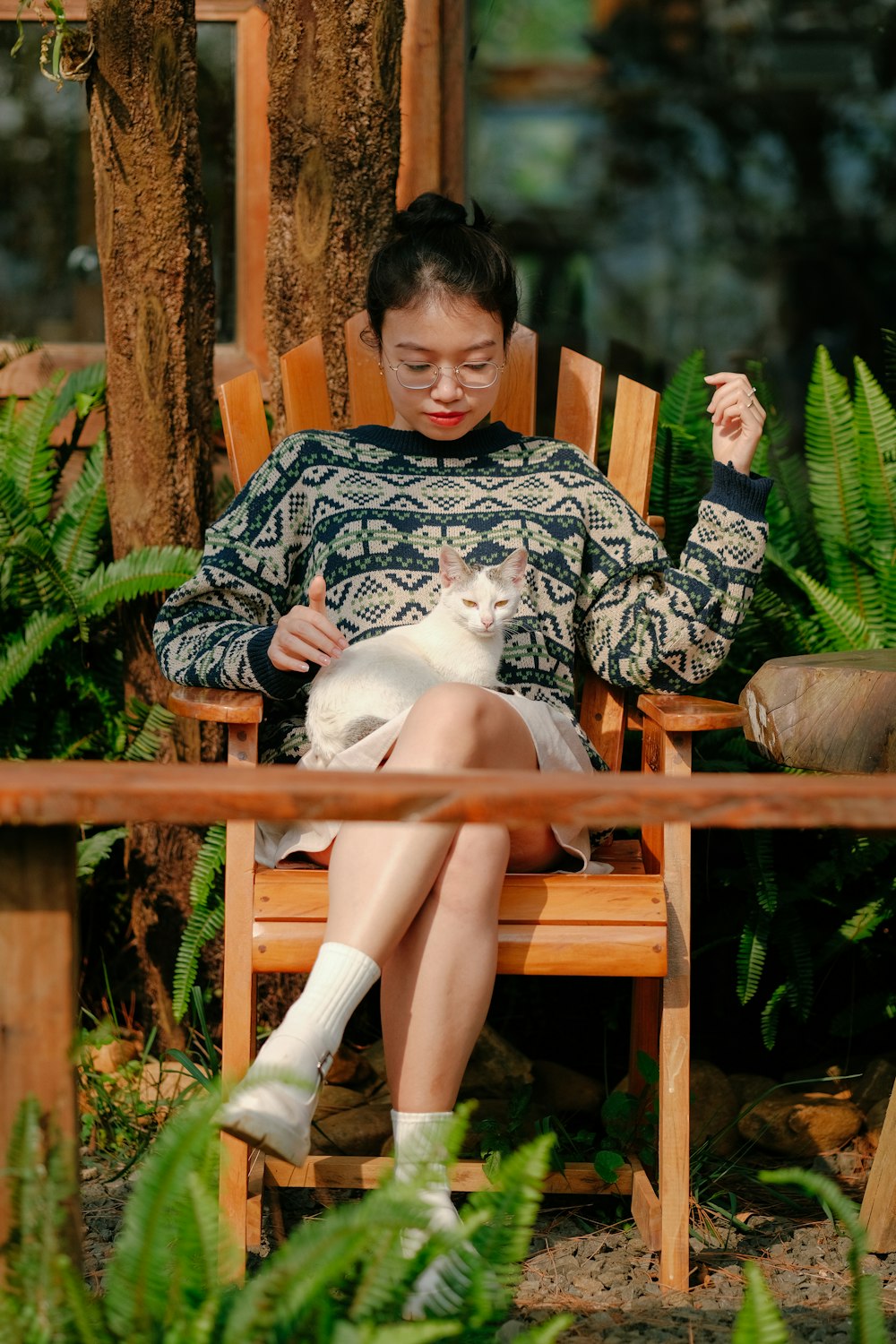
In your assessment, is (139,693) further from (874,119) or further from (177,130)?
(874,119)

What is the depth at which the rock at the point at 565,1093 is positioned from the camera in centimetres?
288

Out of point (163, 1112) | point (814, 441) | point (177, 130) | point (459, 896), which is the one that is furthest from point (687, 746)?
point (177, 130)

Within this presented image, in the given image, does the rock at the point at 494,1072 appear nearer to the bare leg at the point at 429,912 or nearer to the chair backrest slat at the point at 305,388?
the bare leg at the point at 429,912

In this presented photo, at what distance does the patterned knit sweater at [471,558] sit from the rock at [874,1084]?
1022mm

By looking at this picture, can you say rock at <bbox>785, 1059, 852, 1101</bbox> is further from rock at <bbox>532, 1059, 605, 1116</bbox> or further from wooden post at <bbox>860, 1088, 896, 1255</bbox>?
wooden post at <bbox>860, 1088, 896, 1255</bbox>

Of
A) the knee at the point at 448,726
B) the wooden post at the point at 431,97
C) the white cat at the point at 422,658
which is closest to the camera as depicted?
the knee at the point at 448,726

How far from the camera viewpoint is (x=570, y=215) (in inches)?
183

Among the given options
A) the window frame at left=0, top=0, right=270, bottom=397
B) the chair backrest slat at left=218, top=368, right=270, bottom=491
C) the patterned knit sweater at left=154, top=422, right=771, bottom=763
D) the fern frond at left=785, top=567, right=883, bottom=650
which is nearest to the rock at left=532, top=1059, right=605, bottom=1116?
the patterned knit sweater at left=154, top=422, right=771, bottom=763

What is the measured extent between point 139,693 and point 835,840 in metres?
1.57

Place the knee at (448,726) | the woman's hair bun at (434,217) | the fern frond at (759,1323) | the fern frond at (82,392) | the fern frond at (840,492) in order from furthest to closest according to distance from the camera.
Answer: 1. the fern frond at (82,392)
2. the fern frond at (840,492)
3. the woman's hair bun at (434,217)
4. the knee at (448,726)
5. the fern frond at (759,1323)

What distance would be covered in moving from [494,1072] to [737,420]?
1.46 meters

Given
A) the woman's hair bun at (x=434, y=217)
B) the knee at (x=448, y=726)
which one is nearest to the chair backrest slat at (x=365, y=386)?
the woman's hair bun at (x=434, y=217)

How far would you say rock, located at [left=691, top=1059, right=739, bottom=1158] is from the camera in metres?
2.75

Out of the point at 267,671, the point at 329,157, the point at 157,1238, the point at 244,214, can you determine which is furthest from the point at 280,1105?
the point at 244,214
